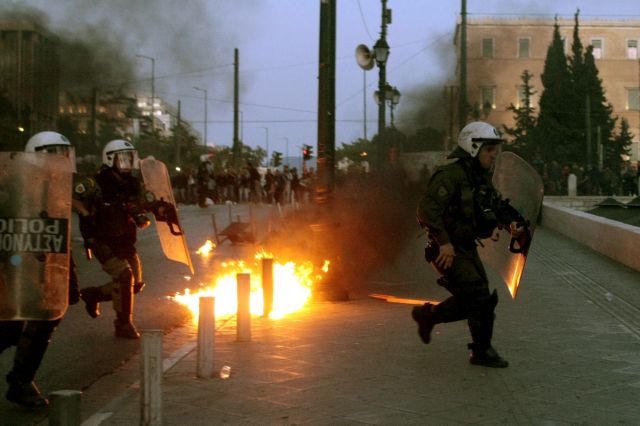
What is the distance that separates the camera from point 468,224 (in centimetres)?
635

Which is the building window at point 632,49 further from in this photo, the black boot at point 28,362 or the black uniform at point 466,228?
the black boot at point 28,362

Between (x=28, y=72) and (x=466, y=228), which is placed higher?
(x=28, y=72)

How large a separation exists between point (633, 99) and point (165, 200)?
79.2 meters

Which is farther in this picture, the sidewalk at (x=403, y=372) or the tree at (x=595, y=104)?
the tree at (x=595, y=104)

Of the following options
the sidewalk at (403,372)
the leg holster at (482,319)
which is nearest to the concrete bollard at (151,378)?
the sidewalk at (403,372)

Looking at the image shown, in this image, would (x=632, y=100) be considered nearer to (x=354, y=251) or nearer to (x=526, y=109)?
(x=526, y=109)

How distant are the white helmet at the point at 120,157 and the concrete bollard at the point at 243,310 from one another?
1.32 m

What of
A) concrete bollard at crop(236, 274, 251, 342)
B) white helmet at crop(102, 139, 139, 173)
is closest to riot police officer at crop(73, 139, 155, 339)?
white helmet at crop(102, 139, 139, 173)

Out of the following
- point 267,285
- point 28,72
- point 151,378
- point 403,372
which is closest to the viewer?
point 151,378

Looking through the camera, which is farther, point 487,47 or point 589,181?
point 487,47

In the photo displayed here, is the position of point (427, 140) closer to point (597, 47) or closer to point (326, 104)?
point (326, 104)

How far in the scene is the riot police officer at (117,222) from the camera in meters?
7.65

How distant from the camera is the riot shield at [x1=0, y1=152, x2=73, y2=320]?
16.3 feet

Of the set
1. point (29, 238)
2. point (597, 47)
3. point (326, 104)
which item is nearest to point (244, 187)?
point (326, 104)
